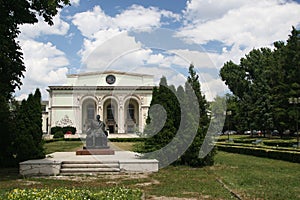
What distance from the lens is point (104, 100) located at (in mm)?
58781

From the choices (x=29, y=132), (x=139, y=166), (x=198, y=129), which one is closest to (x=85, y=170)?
(x=139, y=166)

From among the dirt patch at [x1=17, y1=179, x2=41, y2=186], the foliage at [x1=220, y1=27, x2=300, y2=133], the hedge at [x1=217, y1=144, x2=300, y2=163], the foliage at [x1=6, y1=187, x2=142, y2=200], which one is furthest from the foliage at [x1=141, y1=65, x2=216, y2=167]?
the foliage at [x1=220, y1=27, x2=300, y2=133]

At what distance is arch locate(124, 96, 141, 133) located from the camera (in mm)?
60075

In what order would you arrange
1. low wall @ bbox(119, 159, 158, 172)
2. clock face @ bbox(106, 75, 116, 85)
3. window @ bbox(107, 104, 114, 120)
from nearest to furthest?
low wall @ bbox(119, 159, 158, 172)
clock face @ bbox(106, 75, 116, 85)
window @ bbox(107, 104, 114, 120)

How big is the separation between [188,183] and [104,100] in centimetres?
5013

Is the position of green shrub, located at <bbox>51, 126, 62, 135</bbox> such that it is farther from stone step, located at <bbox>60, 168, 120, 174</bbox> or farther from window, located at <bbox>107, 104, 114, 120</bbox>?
stone step, located at <bbox>60, 168, 120, 174</bbox>

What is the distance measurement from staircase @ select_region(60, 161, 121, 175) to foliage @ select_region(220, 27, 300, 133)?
30698mm

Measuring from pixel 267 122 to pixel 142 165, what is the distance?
3726cm

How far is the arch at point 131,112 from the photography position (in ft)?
197

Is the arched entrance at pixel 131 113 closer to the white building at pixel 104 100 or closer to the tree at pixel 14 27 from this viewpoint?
the white building at pixel 104 100

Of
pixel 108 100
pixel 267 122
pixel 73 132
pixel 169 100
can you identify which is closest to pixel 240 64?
pixel 267 122

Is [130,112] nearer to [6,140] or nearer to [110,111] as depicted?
[110,111]

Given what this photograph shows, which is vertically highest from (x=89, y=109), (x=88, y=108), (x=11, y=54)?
(x=88, y=108)

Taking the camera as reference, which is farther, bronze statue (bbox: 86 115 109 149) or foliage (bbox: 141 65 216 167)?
bronze statue (bbox: 86 115 109 149)
